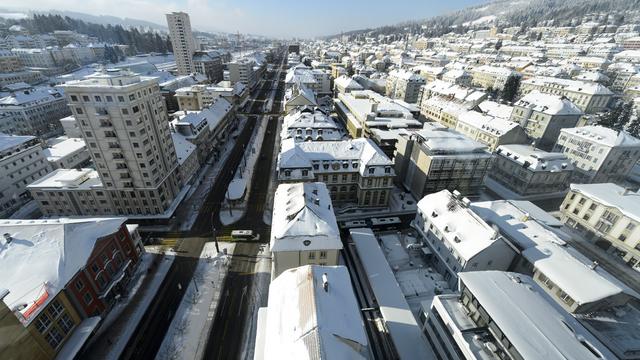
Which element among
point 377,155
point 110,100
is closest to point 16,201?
point 110,100

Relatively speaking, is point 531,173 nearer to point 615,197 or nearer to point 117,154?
point 615,197

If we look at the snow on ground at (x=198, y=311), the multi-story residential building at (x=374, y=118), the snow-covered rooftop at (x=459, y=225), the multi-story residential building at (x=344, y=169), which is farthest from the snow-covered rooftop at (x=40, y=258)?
the multi-story residential building at (x=374, y=118)

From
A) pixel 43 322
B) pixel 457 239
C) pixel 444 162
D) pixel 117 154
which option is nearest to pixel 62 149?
pixel 117 154

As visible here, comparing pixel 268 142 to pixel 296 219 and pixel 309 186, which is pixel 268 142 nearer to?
pixel 309 186

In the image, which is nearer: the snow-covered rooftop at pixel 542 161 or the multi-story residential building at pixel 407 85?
the snow-covered rooftop at pixel 542 161

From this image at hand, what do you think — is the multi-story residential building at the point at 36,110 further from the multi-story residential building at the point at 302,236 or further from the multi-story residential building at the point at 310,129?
the multi-story residential building at the point at 302,236

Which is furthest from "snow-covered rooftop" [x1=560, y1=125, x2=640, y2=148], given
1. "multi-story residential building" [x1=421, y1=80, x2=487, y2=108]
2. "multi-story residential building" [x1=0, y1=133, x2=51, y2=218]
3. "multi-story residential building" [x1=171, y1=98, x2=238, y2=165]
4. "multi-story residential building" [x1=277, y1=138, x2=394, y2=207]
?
"multi-story residential building" [x1=0, y1=133, x2=51, y2=218]

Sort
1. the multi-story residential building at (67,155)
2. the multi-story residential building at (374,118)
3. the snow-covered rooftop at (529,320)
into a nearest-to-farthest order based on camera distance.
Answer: the snow-covered rooftop at (529,320) < the multi-story residential building at (67,155) < the multi-story residential building at (374,118)

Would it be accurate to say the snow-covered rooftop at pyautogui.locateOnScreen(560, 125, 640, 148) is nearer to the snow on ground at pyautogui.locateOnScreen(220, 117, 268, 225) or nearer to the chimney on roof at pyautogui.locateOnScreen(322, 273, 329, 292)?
the chimney on roof at pyautogui.locateOnScreen(322, 273, 329, 292)
